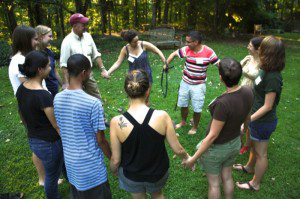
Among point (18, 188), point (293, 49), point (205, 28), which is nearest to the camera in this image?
point (18, 188)

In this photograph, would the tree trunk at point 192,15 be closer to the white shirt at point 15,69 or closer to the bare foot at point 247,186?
the bare foot at point 247,186

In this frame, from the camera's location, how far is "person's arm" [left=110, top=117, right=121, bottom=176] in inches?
77.7

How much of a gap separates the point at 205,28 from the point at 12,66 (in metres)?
19.2

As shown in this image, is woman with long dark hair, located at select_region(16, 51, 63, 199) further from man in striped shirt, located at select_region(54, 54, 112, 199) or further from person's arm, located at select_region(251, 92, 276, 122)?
person's arm, located at select_region(251, 92, 276, 122)

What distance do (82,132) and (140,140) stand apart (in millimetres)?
517

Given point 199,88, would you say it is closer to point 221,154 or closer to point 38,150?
point 221,154

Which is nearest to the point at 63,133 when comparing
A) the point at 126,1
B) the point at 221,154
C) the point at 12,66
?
the point at 12,66

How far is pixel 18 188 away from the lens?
3.35 m

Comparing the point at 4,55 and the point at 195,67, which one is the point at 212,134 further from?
the point at 4,55

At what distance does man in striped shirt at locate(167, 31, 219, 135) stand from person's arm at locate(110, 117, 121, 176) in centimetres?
246

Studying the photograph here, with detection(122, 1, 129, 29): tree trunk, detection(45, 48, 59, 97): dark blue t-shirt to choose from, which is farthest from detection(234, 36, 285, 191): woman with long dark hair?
detection(122, 1, 129, 29): tree trunk

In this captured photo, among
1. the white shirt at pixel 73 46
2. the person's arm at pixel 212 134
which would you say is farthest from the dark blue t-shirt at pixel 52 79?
the person's arm at pixel 212 134

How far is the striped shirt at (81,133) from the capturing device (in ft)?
6.66

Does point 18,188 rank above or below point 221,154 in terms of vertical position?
below
